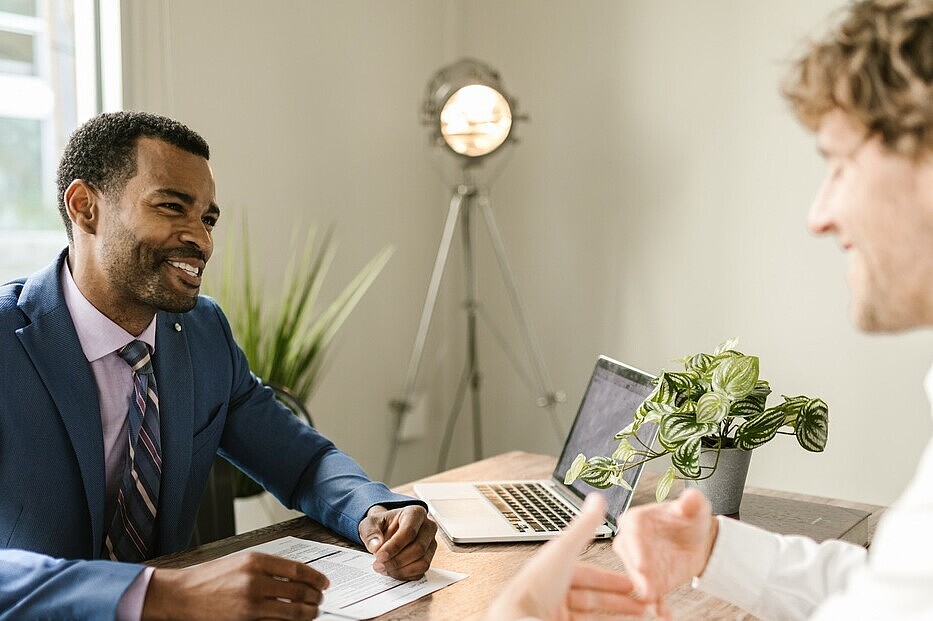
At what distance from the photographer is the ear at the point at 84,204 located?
158 centimetres

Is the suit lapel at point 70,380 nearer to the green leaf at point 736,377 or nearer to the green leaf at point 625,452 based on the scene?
the green leaf at point 625,452

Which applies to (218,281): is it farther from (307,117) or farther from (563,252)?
(563,252)

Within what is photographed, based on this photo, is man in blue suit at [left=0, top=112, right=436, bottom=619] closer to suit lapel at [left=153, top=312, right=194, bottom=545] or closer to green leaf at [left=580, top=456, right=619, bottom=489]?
suit lapel at [left=153, top=312, right=194, bottom=545]

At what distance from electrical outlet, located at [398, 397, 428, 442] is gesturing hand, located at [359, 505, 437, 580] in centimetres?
206

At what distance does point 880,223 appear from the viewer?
2.65ft

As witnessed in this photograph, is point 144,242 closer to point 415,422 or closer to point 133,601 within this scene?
point 133,601

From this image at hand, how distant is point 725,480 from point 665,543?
1.48 ft

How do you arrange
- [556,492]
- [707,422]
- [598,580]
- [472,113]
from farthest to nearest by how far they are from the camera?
[472,113], [556,492], [707,422], [598,580]

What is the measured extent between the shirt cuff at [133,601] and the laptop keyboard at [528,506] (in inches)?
23.6

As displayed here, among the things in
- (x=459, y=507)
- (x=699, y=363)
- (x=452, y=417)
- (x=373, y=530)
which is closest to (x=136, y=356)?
(x=373, y=530)

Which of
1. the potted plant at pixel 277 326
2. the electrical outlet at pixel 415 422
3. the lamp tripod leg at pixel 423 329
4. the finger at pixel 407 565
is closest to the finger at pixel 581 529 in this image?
the finger at pixel 407 565

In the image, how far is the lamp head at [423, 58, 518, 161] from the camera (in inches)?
117

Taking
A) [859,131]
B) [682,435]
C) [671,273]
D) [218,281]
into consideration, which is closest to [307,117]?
[218,281]

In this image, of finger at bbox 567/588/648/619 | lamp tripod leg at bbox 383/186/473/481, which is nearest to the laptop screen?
finger at bbox 567/588/648/619
